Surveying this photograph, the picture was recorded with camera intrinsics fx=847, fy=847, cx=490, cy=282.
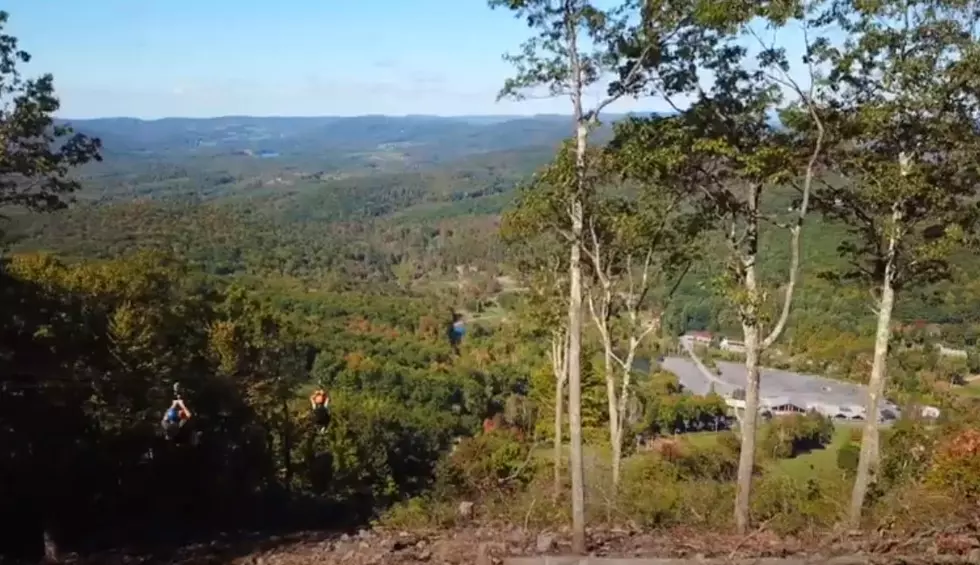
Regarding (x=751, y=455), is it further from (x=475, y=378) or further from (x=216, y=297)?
(x=475, y=378)

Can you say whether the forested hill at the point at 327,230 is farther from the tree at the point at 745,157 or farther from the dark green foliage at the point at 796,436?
the dark green foliage at the point at 796,436

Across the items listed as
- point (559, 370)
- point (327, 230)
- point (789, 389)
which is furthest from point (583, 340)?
point (327, 230)

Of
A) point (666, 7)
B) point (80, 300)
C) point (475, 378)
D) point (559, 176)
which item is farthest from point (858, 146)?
point (475, 378)

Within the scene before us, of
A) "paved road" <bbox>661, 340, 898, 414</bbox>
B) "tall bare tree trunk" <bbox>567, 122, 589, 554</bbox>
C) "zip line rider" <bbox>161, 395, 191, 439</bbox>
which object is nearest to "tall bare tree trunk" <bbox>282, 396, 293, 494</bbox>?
"zip line rider" <bbox>161, 395, 191, 439</bbox>

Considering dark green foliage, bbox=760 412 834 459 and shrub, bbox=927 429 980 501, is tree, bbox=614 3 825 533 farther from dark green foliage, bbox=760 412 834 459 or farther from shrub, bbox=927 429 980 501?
dark green foliage, bbox=760 412 834 459

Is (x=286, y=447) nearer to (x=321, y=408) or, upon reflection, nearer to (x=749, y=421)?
(x=321, y=408)

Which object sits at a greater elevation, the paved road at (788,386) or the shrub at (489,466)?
the shrub at (489,466)

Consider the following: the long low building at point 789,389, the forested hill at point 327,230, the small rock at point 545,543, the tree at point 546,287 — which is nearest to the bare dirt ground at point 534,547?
the small rock at point 545,543
